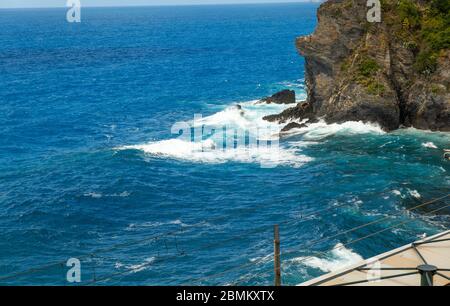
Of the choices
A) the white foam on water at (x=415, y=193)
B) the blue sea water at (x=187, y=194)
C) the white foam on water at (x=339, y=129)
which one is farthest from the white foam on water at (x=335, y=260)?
the white foam on water at (x=339, y=129)

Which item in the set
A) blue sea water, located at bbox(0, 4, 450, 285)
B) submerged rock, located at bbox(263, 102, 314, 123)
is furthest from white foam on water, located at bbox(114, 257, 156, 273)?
submerged rock, located at bbox(263, 102, 314, 123)

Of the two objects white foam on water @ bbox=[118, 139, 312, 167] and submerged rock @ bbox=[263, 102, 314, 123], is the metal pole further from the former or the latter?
submerged rock @ bbox=[263, 102, 314, 123]

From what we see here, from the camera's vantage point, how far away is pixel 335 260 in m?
41.0

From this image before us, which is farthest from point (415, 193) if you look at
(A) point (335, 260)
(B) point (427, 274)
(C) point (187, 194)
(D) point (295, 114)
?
(B) point (427, 274)

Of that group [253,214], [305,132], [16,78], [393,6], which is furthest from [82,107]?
[253,214]

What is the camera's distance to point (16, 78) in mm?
129125

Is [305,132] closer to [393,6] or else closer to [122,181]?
[393,6]

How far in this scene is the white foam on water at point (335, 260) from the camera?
40394 mm

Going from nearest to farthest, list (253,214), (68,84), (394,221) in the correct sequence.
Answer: (394,221) → (253,214) → (68,84)

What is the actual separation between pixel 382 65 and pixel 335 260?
111ft

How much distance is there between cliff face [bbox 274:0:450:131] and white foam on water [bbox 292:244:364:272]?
28947mm

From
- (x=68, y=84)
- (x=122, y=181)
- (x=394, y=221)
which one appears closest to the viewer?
(x=394, y=221)

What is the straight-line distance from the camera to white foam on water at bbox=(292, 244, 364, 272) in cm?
4039
